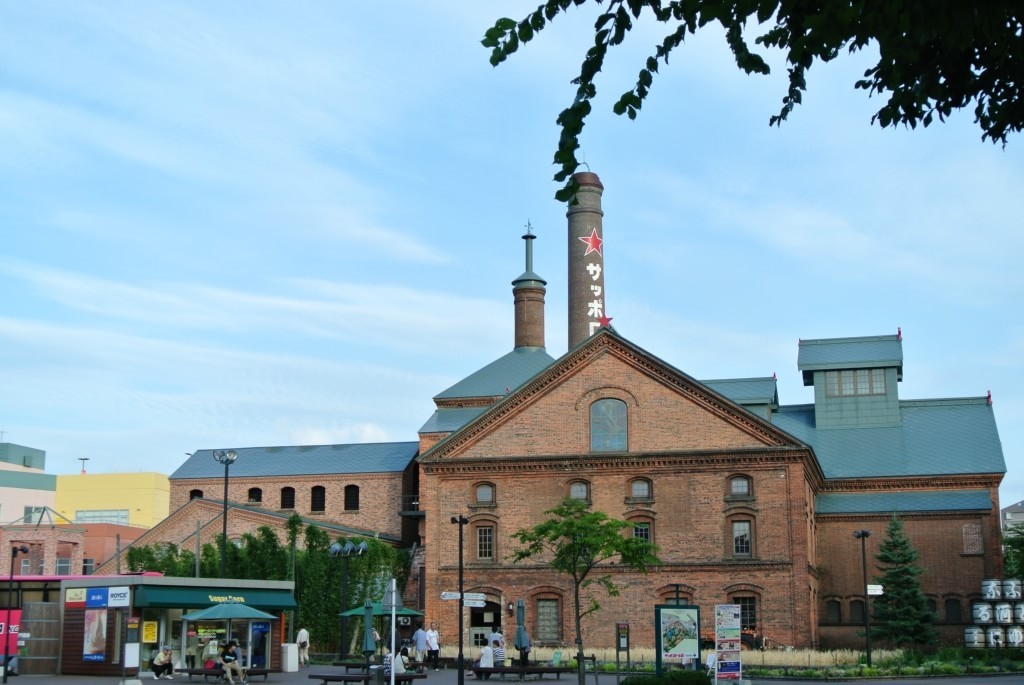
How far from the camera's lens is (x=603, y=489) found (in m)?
49.3

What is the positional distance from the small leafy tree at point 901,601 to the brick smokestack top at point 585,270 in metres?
23.1

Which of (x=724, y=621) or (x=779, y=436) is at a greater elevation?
(x=779, y=436)

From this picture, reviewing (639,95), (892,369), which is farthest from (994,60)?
Result: (892,369)

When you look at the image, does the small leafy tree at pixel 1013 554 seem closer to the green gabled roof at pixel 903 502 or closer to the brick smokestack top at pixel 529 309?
the green gabled roof at pixel 903 502

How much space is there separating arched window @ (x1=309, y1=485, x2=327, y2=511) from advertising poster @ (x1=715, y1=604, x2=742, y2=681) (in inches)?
1696

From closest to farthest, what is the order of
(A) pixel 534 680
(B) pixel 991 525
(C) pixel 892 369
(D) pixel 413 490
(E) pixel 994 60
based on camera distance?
1. (E) pixel 994 60
2. (A) pixel 534 680
3. (B) pixel 991 525
4. (C) pixel 892 369
5. (D) pixel 413 490

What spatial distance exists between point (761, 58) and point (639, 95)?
0.91 m

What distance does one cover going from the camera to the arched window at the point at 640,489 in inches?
1925

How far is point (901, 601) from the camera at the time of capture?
49219 mm

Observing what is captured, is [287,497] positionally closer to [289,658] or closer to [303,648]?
[303,648]

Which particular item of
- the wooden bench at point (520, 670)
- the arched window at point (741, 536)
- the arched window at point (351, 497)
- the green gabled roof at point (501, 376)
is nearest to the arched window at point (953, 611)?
the arched window at point (741, 536)

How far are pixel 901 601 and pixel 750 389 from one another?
45.6ft

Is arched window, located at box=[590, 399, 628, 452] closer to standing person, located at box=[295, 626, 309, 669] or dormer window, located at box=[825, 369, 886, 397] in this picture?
standing person, located at box=[295, 626, 309, 669]

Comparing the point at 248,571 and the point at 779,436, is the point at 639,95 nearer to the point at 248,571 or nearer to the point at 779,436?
the point at 779,436
